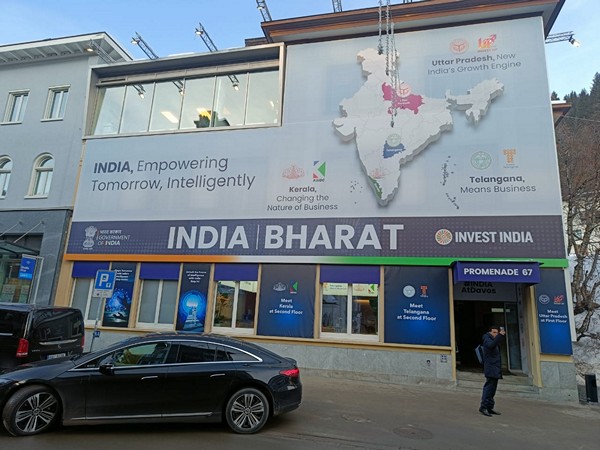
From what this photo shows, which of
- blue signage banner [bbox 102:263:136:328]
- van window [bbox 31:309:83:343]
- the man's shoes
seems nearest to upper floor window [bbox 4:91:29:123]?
blue signage banner [bbox 102:263:136:328]

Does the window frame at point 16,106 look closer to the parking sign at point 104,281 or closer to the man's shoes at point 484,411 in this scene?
the parking sign at point 104,281

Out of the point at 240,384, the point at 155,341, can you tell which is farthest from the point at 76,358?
the point at 240,384

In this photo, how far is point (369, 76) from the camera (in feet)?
46.3

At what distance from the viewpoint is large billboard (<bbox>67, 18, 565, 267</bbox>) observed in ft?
40.0

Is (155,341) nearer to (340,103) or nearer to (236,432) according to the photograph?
(236,432)

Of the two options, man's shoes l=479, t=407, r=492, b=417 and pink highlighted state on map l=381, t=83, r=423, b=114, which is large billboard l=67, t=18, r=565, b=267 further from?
man's shoes l=479, t=407, r=492, b=417

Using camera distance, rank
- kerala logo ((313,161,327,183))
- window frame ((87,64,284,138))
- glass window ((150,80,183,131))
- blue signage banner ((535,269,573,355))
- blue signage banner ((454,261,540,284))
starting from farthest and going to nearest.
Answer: glass window ((150,80,183,131)) → window frame ((87,64,284,138)) → kerala logo ((313,161,327,183)) → blue signage banner ((535,269,573,355)) → blue signage banner ((454,261,540,284))

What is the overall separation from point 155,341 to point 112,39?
15.7 m

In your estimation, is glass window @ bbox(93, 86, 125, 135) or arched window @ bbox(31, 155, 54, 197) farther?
glass window @ bbox(93, 86, 125, 135)

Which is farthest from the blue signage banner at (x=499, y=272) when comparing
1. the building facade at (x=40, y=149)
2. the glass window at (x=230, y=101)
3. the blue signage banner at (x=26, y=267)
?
the building facade at (x=40, y=149)

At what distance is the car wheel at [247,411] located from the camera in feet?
20.7

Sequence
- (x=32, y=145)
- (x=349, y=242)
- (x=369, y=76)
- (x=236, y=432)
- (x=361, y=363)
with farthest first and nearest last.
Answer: (x=32, y=145), (x=369, y=76), (x=349, y=242), (x=361, y=363), (x=236, y=432)

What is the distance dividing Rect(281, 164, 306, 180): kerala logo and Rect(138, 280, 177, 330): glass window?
532 centimetres

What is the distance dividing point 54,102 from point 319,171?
1249 centimetres
